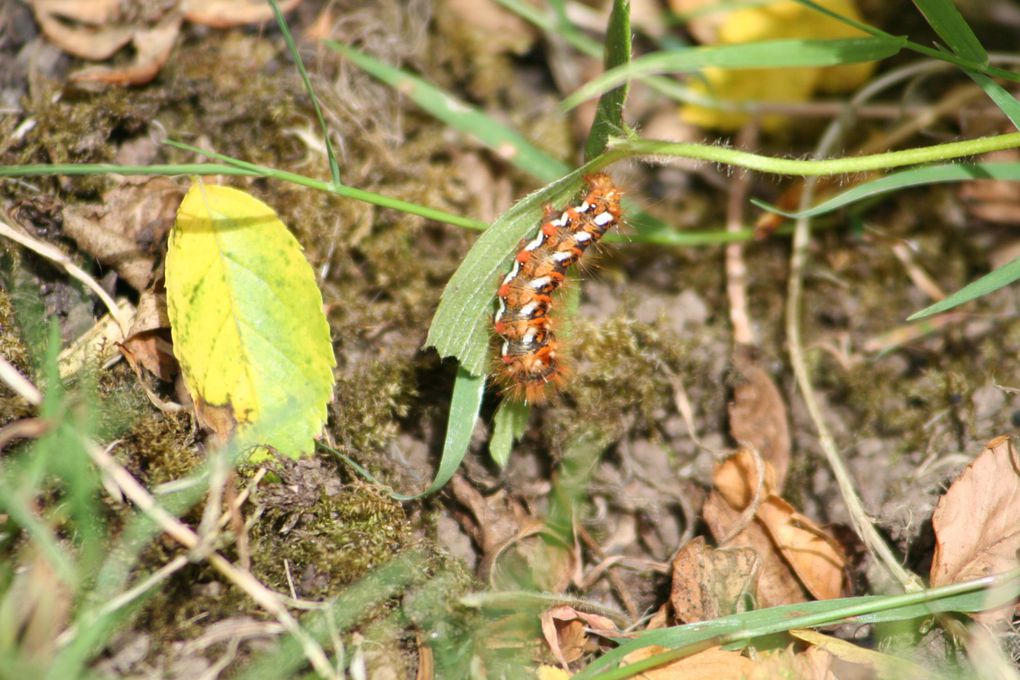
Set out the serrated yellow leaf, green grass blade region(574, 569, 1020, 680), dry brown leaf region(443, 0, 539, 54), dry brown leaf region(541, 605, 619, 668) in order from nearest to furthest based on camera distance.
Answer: green grass blade region(574, 569, 1020, 680) → the serrated yellow leaf → dry brown leaf region(541, 605, 619, 668) → dry brown leaf region(443, 0, 539, 54)

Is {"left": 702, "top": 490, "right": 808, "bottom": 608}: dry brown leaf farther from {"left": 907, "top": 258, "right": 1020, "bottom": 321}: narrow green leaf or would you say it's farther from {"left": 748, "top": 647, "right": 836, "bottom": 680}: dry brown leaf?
{"left": 907, "top": 258, "right": 1020, "bottom": 321}: narrow green leaf

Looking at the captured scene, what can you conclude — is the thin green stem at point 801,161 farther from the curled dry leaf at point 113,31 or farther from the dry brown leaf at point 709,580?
the curled dry leaf at point 113,31

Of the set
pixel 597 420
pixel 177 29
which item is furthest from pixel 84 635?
pixel 177 29

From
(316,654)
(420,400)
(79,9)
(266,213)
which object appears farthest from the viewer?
(79,9)

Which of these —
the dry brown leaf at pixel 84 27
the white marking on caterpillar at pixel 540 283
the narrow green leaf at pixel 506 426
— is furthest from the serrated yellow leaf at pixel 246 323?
the dry brown leaf at pixel 84 27

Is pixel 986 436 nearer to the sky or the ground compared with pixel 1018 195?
nearer to the ground

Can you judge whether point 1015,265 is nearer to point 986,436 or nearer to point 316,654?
point 986,436

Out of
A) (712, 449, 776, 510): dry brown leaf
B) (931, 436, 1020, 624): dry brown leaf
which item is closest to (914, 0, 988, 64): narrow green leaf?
(931, 436, 1020, 624): dry brown leaf
